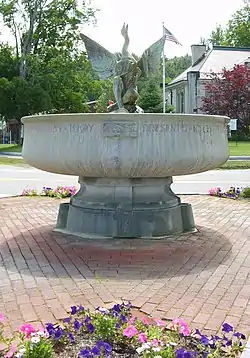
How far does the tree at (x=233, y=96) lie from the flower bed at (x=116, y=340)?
111ft

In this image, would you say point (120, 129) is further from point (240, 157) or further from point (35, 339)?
point (240, 157)

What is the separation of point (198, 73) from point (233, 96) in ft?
19.0

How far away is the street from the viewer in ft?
36.3

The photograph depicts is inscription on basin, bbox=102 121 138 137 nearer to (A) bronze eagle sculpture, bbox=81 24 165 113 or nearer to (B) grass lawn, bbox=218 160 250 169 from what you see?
(A) bronze eagle sculpture, bbox=81 24 165 113

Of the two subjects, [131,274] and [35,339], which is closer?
[35,339]

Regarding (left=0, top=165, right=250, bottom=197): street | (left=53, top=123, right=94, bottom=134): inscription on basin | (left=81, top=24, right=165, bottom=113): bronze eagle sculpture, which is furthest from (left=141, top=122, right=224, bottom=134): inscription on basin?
(left=0, top=165, right=250, bottom=197): street

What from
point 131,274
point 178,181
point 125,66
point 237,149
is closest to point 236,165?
point 178,181

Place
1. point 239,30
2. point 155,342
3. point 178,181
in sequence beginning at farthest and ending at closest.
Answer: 1. point 239,30
2. point 178,181
3. point 155,342

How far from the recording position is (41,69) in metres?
34.2

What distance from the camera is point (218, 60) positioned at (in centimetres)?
4294

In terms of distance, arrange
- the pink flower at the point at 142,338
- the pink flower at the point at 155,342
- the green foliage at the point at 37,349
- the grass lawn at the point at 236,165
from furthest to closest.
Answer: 1. the grass lawn at the point at 236,165
2. the pink flower at the point at 142,338
3. the pink flower at the point at 155,342
4. the green foliage at the point at 37,349

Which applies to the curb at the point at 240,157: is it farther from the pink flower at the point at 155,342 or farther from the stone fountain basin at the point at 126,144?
the pink flower at the point at 155,342

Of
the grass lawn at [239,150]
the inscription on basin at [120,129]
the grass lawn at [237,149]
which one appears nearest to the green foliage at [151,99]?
the grass lawn at [237,149]

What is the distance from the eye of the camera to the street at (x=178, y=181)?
1108cm
